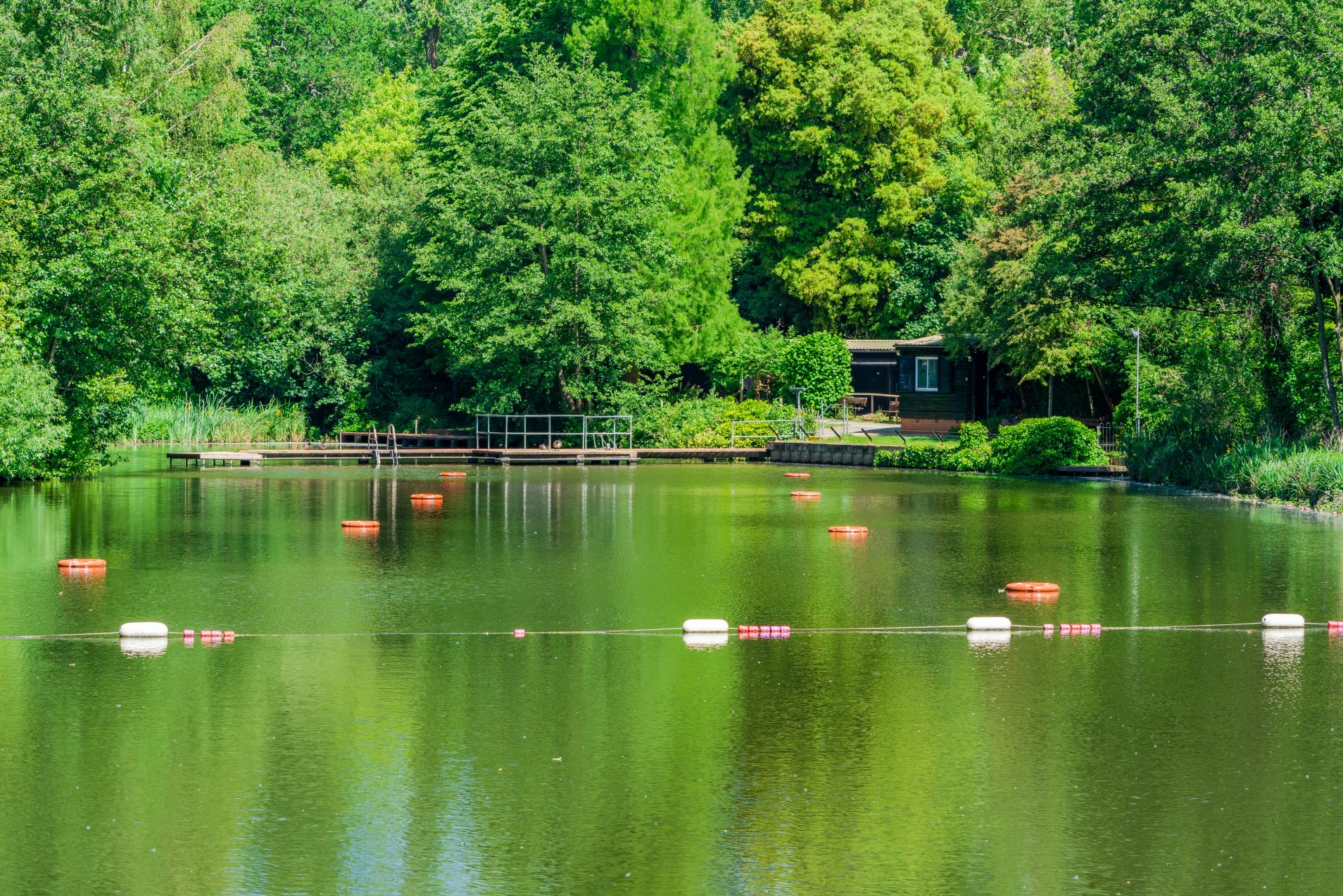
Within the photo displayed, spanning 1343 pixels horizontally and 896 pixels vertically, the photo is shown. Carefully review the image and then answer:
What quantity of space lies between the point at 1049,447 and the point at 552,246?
19.1m

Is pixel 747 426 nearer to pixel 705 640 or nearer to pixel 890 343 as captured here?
pixel 890 343

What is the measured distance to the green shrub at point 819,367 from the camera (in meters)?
61.3

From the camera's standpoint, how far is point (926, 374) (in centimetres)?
6325

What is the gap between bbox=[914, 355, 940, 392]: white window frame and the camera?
2468 inches

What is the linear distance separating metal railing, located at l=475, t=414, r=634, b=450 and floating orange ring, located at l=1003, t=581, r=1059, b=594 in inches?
1301

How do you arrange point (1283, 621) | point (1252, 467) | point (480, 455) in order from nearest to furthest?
1. point (1283, 621)
2. point (1252, 467)
3. point (480, 455)

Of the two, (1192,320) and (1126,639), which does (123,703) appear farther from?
(1192,320)

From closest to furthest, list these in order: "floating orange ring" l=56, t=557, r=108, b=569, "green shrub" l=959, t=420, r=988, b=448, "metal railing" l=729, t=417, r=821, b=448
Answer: "floating orange ring" l=56, t=557, r=108, b=569 → "green shrub" l=959, t=420, r=988, b=448 → "metal railing" l=729, t=417, r=821, b=448

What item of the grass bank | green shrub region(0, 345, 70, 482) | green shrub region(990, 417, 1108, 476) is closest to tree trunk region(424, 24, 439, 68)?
the grass bank

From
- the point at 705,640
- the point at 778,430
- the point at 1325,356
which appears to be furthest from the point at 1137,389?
the point at 705,640

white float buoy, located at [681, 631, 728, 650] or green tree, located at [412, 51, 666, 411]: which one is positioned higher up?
green tree, located at [412, 51, 666, 411]

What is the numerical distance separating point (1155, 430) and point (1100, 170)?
26.5 ft

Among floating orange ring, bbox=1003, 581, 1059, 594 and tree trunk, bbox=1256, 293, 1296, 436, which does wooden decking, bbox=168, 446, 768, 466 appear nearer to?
tree trunk, bbox=1256, 293, 1296, 436

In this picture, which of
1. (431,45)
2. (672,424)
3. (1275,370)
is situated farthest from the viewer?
(431,45)
